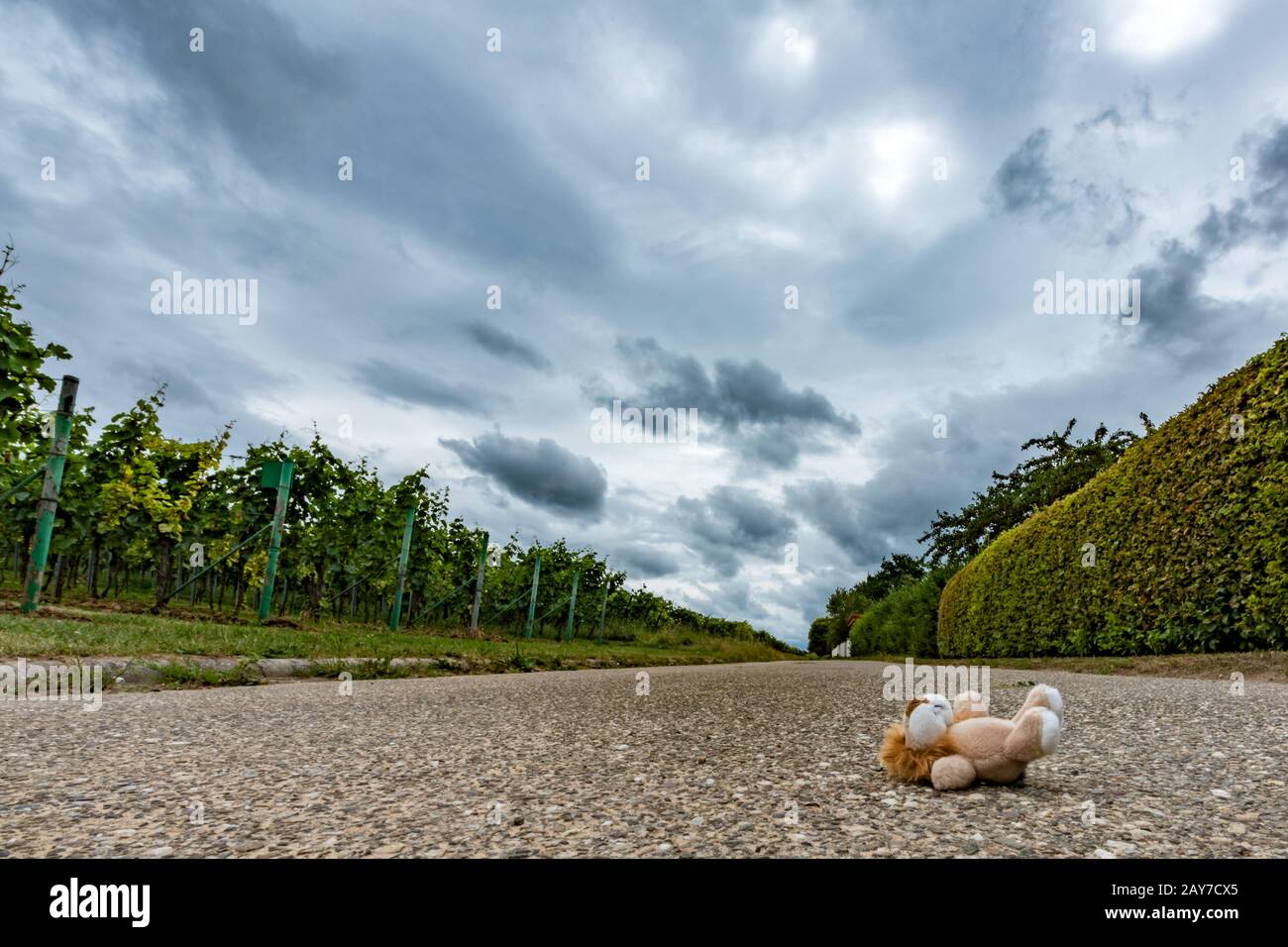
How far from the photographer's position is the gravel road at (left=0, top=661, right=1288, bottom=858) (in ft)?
5.58

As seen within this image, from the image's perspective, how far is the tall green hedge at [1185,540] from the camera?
743 cm

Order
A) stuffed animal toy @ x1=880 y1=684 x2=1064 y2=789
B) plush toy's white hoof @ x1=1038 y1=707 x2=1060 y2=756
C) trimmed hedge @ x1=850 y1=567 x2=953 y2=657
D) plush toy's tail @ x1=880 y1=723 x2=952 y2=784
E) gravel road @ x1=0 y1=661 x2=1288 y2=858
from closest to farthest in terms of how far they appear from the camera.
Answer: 1. gravel road @ x1=0 y1=661 x2=1288 y2=858
2. plush toy's white hoof @ x1=1038 y1=707 x2=1060 y2=756
3. stuffed animal toy @ x1=880 y1=684 x2=1064 y2=789
4. plush toy's tail @ x1=880 y1=723 x2=952 y2=784
5. trimmed hedge @ x1=850 y1=567 x2=953 y2=657

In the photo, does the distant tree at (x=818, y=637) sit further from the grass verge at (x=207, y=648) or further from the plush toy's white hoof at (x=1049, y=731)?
the plush toy's white hoof at (x=1049, y=731)

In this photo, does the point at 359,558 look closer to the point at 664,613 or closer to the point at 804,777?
the point at 804,777

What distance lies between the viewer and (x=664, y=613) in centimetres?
3591

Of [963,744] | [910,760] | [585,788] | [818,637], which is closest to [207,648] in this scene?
[585,788]

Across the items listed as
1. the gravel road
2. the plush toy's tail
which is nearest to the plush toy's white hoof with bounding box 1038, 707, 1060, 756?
the gravel road

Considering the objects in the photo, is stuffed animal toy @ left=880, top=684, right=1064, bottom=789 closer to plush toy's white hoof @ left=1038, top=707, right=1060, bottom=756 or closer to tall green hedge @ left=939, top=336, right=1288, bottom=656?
plush toy's white hoof @ left=1038, top=707, right=1060, bottom=756

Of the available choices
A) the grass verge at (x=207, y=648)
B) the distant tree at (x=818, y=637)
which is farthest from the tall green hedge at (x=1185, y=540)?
the distant tree at (x=818, y=637)

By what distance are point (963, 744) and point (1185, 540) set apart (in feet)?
28.9

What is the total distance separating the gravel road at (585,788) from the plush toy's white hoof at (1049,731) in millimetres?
172

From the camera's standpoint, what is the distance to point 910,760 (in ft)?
7.64

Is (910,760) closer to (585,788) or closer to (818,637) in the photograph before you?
(585,788)
